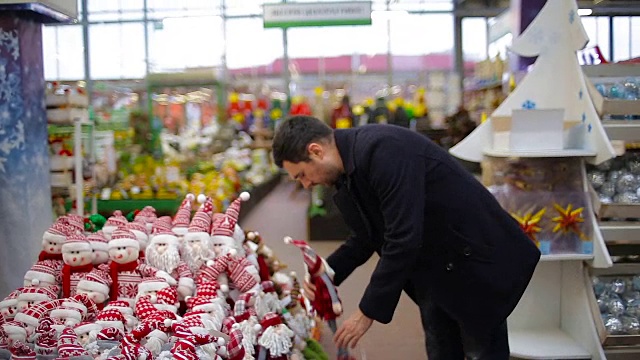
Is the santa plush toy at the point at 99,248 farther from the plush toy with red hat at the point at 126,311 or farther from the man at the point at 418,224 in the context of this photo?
the man at the point at 418,224

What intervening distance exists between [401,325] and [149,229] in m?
1.90

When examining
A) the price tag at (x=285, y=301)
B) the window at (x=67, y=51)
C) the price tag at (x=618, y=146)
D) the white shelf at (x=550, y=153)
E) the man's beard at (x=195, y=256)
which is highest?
the window at (x=67, y=51)

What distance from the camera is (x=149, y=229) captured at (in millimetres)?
3654

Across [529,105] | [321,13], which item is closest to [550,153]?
[529,105]

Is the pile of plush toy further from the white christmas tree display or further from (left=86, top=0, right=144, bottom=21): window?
(left=86, top=0, right=144, bottom=21): window

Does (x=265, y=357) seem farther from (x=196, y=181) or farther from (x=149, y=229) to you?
(x=196, y=181)

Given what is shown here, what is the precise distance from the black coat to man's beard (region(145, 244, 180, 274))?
107 cm

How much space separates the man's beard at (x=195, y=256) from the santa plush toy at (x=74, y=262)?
1.37 feet

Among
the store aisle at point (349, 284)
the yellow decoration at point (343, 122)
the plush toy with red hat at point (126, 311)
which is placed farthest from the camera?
the yellow decoration at point (343, 122)

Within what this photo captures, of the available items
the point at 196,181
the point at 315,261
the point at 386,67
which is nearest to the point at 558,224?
the point at 315,261

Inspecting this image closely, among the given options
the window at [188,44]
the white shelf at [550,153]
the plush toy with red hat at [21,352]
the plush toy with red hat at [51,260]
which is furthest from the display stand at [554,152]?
the window at [188,44]

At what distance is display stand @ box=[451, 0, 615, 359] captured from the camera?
3713 mm

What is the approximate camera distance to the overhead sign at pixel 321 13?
8977mm

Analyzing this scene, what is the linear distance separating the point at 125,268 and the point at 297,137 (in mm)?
1411
